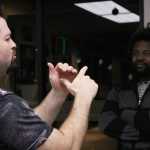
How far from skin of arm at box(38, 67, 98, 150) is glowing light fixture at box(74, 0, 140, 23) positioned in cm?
351

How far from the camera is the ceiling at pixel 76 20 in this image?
4691 mm

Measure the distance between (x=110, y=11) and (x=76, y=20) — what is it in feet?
4.61

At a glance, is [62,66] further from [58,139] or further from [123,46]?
[123,46]

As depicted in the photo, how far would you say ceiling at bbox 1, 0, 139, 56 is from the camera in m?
→ 4.69

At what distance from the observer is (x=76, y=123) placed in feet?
3.40

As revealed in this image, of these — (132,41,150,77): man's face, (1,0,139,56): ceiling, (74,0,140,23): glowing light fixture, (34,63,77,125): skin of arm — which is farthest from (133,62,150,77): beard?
(74,0,140,23): glowing light fixture

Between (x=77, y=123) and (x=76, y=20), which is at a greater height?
(x=76, y=20)

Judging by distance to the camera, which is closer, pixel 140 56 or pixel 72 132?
pixel 72 132

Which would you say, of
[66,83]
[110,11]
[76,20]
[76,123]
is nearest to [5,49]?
[66,83]

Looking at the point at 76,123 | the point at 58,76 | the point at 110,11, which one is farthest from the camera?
the point at 110,11

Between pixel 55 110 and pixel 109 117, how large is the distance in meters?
0.65

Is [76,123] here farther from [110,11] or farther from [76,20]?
[76,20]

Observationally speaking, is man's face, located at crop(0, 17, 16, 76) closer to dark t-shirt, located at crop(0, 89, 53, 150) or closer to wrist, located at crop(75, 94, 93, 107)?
dark t-shirt, located at crop(0, 89, 53, 150)

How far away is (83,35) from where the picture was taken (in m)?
7.27
